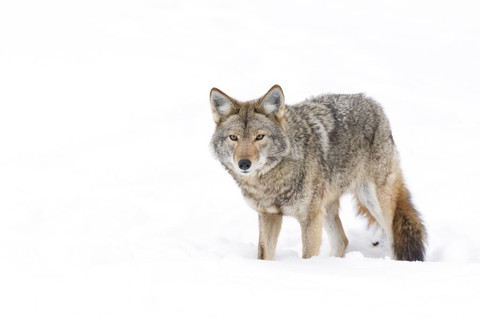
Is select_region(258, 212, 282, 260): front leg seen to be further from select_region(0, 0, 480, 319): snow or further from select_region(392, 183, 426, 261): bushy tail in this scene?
select_region(392, 183, 426, 261): bushy tail

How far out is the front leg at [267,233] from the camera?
5.49m

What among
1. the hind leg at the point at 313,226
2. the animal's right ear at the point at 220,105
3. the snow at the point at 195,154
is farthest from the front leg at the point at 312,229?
the animal's right ear at the point at 220,105

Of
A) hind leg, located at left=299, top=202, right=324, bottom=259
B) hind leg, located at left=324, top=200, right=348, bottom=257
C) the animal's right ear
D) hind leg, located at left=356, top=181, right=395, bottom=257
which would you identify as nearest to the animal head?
the animal's right ear

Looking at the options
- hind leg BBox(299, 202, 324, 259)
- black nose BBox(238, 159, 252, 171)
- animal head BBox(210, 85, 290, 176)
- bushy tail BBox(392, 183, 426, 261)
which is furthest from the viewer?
bushy tail BBox(392, 183, 426, 261)

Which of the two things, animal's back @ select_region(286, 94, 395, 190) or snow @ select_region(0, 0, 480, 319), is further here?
animal's back @ select_region(286, 94, 395, 190)

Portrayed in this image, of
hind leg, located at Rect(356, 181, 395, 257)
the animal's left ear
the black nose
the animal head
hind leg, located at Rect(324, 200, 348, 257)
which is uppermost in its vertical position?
the animal's left ear

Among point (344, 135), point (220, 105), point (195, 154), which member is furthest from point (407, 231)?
point (195, 154)

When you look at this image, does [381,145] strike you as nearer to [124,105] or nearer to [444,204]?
[444,204]

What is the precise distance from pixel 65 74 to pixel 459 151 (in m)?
6.55

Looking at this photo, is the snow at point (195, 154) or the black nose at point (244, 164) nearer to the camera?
the snow at point (195, 154)

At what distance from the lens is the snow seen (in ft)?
11.7

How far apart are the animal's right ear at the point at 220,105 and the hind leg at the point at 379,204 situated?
1.58 metres

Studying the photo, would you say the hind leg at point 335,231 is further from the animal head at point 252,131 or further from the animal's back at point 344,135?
the animal head at point 252,131

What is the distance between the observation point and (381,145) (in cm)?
583
